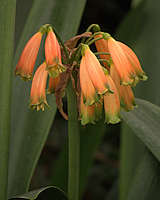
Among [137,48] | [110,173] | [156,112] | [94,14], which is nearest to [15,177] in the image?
[156,112]

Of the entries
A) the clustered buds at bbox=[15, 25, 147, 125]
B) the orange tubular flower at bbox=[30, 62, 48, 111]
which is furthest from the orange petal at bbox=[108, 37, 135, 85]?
the orange tubular flower at bbox=[30, 62, 48, 111]

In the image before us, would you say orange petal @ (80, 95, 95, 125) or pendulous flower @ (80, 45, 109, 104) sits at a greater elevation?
pendulous flower @ (80, 45, 109, 104)

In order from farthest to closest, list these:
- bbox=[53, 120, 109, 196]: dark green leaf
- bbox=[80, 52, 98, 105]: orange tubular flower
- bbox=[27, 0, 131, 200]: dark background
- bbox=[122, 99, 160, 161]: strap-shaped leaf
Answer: bbox=[27, 0, 131, 200]: dark background → bbox=[53, 120, 109, 196]: dark green leaf → bbox=[122, 99, 160, 161]: strap-shaped leaf → bbox=[80, 52, 98, 105]: orange tubular flower

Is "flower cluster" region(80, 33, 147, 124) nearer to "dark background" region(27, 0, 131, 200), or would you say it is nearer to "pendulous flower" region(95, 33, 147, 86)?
"pendulous flower" region(95, 33, 147, 86)

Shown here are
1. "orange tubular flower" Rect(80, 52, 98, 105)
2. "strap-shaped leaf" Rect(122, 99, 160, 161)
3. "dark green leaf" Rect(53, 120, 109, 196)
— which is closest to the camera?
"orange tubular flower" Rect(80, 52, 98, 105)

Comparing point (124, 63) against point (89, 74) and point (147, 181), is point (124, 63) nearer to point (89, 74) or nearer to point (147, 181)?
point (89, 74)

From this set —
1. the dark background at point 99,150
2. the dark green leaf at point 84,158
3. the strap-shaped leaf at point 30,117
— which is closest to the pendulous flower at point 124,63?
the strap-shaped leaf at point 30,117

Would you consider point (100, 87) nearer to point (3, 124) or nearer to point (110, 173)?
point (3, 124)
